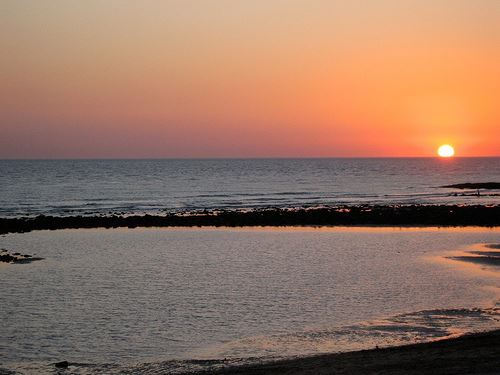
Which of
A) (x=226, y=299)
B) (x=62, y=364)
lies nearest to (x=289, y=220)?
(x=226, y=299)

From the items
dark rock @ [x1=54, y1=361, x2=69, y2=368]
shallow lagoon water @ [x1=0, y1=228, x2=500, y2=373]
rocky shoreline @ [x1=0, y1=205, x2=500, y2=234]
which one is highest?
rocky shoreline @ [x1=0, y1=205, x2=500, y2=234]

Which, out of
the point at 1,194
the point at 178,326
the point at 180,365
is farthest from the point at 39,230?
the point at 1,194

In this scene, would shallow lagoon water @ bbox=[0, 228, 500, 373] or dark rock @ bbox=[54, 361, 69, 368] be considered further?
shallow lagoon water @ bbox=[0, 228, 500, 373]

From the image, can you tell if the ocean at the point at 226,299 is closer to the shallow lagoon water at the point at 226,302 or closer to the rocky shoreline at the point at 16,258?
the shallow lagoon water at the point at 226,302

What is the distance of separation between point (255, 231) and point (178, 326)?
27735 mm

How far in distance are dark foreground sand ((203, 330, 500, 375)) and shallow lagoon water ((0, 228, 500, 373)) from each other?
124 centimetres

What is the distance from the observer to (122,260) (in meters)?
31.8

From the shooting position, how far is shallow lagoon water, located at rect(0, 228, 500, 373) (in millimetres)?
16469

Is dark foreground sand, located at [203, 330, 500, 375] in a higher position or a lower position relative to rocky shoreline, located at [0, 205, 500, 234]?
lower

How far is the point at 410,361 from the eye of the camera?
13625mm

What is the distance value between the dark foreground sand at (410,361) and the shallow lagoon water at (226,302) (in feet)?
4.06

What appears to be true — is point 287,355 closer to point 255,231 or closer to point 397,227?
point 255,231

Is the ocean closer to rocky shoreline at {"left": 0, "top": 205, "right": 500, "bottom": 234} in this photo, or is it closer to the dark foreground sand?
the dark foreground sand

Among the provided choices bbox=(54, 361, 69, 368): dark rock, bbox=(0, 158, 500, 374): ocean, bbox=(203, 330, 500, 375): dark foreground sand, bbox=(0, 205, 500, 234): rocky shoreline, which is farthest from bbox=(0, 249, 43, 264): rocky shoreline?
bbox=(203, 330, 500, 375): dark foreground sand
